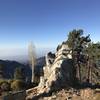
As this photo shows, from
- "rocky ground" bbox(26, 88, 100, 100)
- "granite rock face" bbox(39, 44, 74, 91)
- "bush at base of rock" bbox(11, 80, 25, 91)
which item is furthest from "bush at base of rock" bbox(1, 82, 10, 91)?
"rocky ground" bbox(26, 88, 100, 100)

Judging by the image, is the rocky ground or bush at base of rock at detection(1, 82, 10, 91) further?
bush at base of rock at detection(1, 82, 10, 91)

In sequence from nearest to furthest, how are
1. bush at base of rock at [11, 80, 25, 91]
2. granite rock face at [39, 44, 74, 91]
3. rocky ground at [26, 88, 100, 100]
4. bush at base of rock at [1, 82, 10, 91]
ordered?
rocky ground at [26, 88, 100, 100] → granite rock face at [39, 44, 74, 91] → bush at base of rock at [1, 82, 10, 91] → bush at base of rock at [11, 80, 25, 91]

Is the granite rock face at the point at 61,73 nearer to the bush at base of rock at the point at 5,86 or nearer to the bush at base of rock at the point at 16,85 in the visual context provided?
the bush at base of rock at the point at 16,85

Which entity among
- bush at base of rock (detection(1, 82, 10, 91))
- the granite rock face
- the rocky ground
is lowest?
the rocky ground

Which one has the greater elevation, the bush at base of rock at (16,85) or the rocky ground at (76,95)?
the bush at base of rock at (16,85)

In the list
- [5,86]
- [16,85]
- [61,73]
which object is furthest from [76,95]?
[5,86]

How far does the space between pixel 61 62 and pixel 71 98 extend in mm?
24595

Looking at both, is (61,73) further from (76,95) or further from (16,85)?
(76,95)

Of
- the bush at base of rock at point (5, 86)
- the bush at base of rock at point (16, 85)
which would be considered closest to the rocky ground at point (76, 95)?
the bush at base of rock at point (16, 85)

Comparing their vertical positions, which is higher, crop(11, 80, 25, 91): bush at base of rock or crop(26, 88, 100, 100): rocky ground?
crop(11, 80, 25, 91): bush at base of rock

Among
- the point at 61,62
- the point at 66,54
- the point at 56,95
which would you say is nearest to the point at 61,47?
the point at 66,54

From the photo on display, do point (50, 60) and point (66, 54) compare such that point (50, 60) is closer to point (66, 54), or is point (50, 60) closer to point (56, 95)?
point (66, 54)

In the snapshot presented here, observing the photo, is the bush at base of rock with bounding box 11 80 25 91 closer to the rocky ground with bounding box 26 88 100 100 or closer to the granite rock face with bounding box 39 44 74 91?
the granite rock face with bounding box 39 44 74 91

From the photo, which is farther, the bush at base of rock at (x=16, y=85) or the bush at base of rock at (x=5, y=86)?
the bush at base of rock at (x=16, y=85)
